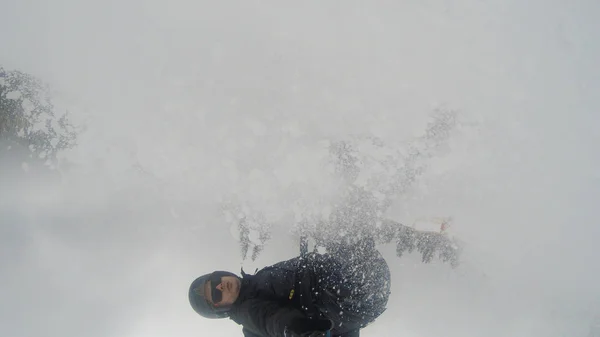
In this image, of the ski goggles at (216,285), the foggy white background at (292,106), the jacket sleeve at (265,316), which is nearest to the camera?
the jacket sleeve at (265,316)

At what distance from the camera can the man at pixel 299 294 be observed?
2.43 metres

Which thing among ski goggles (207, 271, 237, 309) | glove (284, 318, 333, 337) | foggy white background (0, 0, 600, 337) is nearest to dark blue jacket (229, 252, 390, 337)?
ski goggles (207, 271, 237, 309)

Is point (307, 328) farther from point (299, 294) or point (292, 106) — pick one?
point (292, 106)

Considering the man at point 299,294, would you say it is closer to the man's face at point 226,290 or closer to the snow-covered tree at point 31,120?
the man's face at point 226,290

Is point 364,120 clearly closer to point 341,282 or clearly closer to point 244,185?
point 244,185

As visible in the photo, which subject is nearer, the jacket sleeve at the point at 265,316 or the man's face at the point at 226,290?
the jacket sleeve at the point at 265,316

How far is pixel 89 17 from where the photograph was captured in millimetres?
4789

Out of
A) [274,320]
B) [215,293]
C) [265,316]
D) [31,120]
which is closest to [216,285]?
[215,293]

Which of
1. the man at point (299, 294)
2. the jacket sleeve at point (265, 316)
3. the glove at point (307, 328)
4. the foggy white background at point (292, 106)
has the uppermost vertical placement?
the foggy white background at point (292, 106)

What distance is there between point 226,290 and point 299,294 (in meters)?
0.54

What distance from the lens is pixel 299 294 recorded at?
8.53 feet

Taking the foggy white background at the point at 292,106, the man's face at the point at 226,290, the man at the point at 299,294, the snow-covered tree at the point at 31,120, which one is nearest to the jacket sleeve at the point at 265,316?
the man at the point at 299,294

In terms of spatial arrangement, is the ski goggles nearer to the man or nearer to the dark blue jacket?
the man

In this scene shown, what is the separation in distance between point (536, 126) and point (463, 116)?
3.82ft
